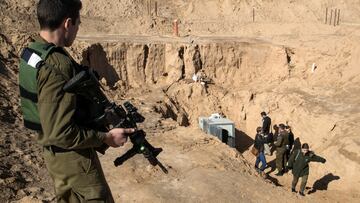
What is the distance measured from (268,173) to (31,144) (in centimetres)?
831

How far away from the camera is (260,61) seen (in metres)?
21.5

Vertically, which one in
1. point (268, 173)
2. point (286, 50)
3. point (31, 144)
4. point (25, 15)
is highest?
point (25, 15)

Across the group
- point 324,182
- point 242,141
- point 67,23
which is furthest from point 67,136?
point 242,141

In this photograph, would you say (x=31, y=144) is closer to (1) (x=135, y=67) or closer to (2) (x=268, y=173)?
(2) (x=268, y=173)

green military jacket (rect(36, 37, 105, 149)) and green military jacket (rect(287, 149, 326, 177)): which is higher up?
green military jacket (rect(36, 37, 105, 149))

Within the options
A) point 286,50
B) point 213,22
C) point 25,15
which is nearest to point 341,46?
point 286,50

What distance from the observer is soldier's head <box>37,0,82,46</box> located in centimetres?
292

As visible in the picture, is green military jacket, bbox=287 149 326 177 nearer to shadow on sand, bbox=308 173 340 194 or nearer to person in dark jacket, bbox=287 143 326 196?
person in dark jacket, bbox=287 143 326 196

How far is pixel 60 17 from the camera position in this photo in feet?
9.68

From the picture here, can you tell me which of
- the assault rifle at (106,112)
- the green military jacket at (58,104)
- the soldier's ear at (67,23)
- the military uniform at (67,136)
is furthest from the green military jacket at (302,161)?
the soldier's ear at (67,23)

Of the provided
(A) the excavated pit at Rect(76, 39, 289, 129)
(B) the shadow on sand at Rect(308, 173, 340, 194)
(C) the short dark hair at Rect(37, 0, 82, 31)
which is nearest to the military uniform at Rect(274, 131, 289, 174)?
(B) the shadow on sand at Rect(308, 173, 340, 194)

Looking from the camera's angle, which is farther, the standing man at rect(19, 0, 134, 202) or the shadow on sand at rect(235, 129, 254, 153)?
the shadow on sand at rect(235, 129, 254, 153)

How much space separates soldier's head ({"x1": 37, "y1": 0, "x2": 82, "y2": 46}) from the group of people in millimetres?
8772

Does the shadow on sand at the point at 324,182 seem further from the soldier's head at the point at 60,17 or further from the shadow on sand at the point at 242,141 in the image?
the soldier's head at the point at 60,17
